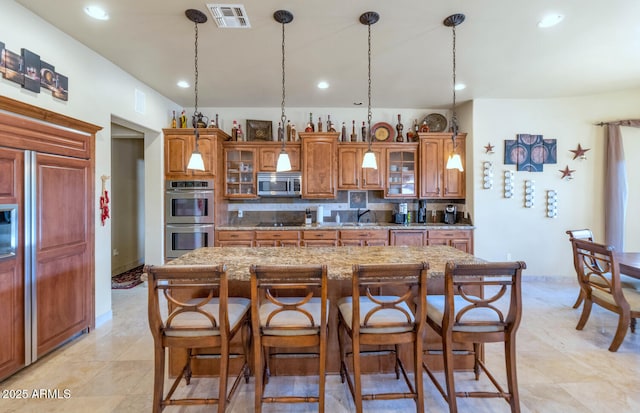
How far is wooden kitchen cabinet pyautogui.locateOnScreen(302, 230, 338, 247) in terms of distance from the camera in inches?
175

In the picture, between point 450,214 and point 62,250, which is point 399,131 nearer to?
point 450,214

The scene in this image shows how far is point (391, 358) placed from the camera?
223cm

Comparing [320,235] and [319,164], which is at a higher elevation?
[319,164]

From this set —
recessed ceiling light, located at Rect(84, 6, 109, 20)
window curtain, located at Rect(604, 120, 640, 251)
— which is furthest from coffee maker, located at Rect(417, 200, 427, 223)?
recessed ceiling light, located at Rect(84, 6, 109, 20)

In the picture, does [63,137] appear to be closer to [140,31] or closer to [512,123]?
[140,31]

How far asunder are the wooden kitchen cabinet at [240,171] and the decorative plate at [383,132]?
2.12 metres

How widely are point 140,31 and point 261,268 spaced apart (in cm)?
264

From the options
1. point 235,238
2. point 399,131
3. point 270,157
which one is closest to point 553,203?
point 399,131

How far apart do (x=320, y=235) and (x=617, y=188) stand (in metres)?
4.37

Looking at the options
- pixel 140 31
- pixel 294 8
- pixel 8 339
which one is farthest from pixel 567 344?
pixel 140 31

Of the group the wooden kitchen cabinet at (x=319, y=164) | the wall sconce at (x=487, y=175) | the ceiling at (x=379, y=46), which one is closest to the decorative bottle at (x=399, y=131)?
the ceiling at (x=379, y=46)

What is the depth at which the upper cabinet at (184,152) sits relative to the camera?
434 centimetres

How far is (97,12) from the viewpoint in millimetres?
2406

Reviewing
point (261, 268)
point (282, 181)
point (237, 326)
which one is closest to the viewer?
point (261, 268)
